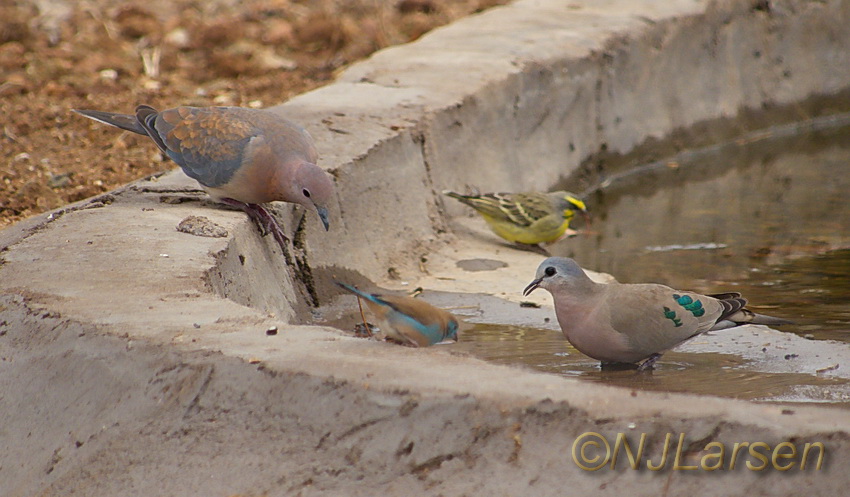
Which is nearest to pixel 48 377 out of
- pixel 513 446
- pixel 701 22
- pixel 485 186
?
pixel 513 446

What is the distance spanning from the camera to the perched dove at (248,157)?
16.0 ft

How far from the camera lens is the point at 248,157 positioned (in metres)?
4.96

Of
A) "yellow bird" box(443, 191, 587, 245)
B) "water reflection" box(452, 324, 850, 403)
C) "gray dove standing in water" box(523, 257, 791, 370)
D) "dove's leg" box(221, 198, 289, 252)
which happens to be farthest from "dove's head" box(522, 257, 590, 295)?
"yellow bird" box(443, 191, 587, 245)

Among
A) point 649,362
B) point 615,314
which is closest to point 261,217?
point 615,314

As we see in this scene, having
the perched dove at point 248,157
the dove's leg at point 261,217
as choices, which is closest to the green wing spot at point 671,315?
the perched dove at point 248,157

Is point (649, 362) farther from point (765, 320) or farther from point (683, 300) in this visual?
point (765, 320)

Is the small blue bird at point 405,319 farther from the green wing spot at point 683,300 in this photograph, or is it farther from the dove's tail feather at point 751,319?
the dove's tail feather at point 751,319

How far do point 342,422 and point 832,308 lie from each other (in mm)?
3504

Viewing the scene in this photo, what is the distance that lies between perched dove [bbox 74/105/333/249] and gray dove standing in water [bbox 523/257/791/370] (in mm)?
1072

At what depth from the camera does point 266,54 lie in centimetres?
988

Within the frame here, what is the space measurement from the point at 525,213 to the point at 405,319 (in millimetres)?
3204

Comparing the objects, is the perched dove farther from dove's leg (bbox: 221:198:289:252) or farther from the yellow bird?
the yellow bird

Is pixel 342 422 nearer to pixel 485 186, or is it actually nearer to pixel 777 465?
pixel 777 465

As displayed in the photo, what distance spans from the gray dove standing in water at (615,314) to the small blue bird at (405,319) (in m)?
0.90
